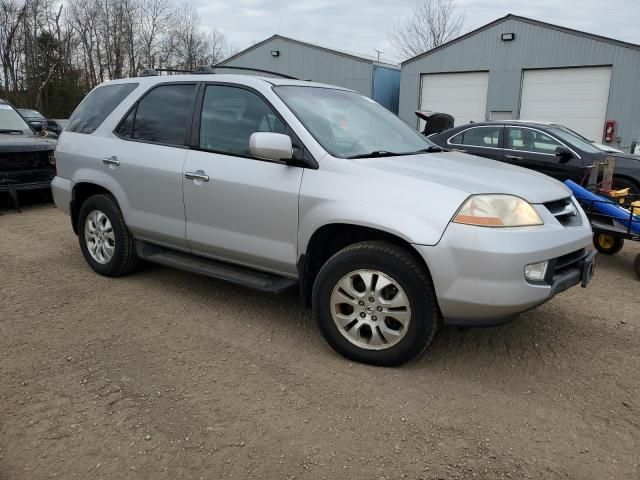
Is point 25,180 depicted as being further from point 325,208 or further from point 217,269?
point 325,208

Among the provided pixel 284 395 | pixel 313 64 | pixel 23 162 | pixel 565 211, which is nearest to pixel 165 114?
pixel 284 395

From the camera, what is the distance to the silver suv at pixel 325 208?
2.92 metres

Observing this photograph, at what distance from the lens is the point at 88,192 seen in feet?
16.3

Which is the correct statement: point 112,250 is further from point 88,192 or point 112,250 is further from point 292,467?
point 292,467

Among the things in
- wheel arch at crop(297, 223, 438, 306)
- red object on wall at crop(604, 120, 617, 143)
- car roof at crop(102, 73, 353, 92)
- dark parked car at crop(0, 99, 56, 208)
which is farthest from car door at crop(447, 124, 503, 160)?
red object on wall at crop(604, 120, 617, 143)

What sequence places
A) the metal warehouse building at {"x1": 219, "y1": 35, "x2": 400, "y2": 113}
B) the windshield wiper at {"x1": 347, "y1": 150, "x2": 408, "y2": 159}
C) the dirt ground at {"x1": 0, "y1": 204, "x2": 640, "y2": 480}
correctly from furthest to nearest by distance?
the metal warehouse building at {"x1": 219, "y1": 35, "x2": 400, "y2": 113} → the windshield wiper at {"x1": 347, "y1": 150, "x2": 408, "y2": 159} → the dirt ground at {"x1": 0, "y1": 204, "x2": 640, "y2": 480}

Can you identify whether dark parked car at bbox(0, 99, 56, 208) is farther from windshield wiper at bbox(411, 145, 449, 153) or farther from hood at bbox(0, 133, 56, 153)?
windshield wiper at bbox(411, 145, 449, 153)

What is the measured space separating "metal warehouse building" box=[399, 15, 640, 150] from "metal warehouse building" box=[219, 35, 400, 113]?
254 centimetres

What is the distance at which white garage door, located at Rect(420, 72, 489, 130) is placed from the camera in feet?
67.6

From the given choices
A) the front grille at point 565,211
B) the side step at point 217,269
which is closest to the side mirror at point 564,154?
the front grille at point 565,211

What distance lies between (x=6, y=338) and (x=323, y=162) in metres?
2.46

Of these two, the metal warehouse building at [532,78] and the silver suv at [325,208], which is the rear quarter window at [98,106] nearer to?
the silver suv at [325,208]

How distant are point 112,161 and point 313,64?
2304 cm

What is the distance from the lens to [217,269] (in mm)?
4000
